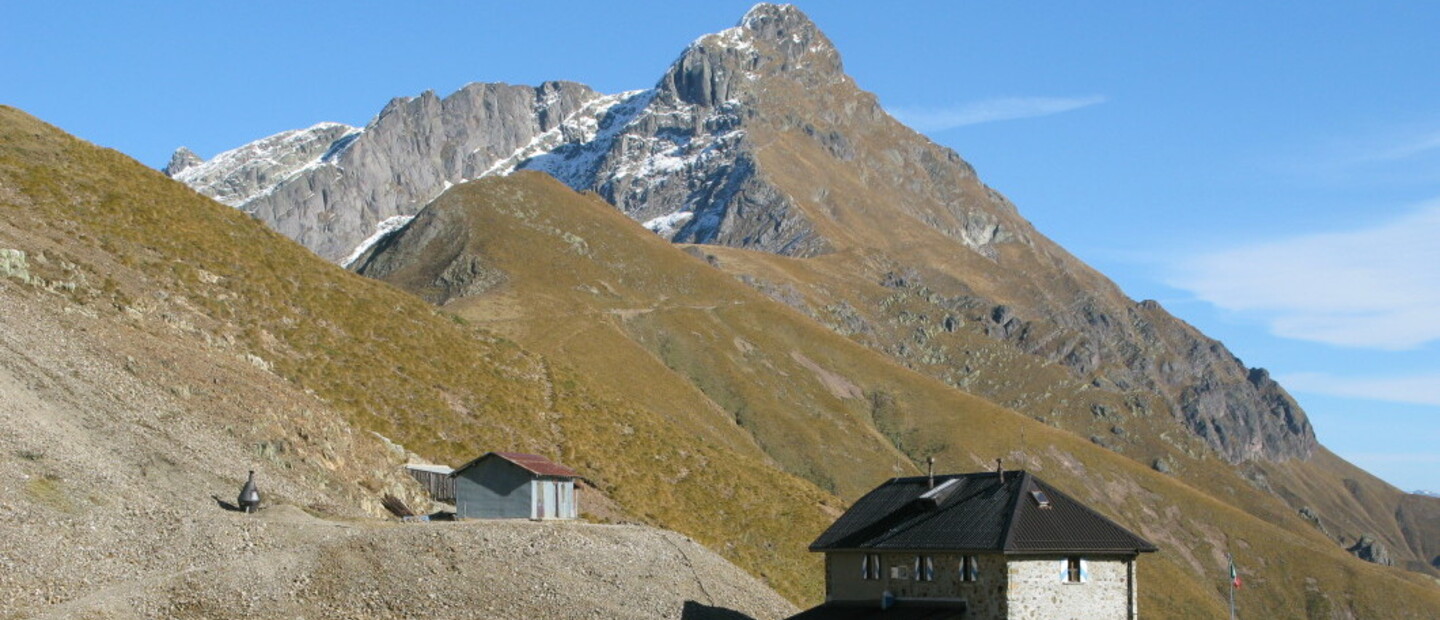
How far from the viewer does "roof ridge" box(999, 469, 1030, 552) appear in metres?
49.5

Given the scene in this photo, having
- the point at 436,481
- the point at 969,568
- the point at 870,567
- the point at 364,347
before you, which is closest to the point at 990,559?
the point at 969,568

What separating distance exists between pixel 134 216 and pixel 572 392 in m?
31.3

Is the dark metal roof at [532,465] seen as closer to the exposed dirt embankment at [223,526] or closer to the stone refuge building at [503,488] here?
the stone refuge building at [503,488]

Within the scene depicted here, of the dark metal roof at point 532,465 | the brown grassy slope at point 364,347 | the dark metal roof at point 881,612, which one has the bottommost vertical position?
the dark metal roof at point 881,612

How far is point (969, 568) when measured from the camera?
51.1 metres

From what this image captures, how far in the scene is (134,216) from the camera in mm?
84562

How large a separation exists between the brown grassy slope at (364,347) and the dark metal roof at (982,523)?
78.5 ft

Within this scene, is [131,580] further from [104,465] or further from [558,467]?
[558,467]

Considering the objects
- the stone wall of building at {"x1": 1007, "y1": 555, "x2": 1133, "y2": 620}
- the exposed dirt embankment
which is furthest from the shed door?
the stone wall of building at {"x1": 1007, "y1": 555, "x2": 1133, "y2": 620}

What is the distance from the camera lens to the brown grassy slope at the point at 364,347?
2997 inches

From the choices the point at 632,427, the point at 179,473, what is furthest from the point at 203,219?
the point at 179,473

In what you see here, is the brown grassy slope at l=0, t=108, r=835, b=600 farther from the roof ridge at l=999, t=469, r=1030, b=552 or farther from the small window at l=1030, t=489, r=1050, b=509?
the small window at l=1030, t=489, r=1050, b=509

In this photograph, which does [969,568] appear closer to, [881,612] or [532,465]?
[881,612]

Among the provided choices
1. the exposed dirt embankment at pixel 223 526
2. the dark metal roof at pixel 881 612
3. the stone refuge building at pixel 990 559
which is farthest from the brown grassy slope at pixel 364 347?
the stone refuge building at pixel 990 559
